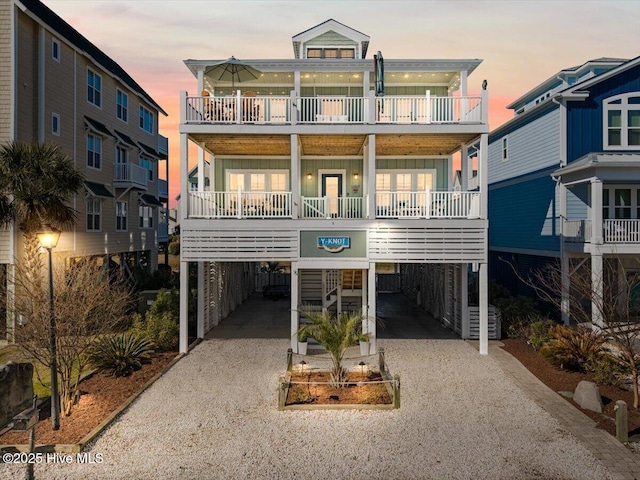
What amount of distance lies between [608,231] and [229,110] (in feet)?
50.1

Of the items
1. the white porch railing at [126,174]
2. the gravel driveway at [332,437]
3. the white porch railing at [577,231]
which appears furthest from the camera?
the white porch railing at [126,174]

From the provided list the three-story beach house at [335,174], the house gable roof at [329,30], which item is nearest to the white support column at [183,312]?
the three-story beach house at [335,174]

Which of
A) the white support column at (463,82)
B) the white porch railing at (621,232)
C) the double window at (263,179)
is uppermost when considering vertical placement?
the white support column at (463,82)

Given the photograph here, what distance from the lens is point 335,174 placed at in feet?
60.8

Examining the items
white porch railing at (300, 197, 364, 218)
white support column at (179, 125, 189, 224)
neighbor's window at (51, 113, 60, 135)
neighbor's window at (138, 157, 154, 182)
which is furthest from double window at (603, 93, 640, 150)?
neighbor's window at (138, 157, 154, 182)

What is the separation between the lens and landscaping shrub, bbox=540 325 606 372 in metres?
12.3

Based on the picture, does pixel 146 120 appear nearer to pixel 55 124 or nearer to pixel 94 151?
pixel 94 151

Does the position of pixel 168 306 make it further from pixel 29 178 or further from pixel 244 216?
pixel 29 178

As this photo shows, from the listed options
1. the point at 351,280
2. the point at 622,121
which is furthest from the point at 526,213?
the point at 351,280

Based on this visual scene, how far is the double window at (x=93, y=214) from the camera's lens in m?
22.2

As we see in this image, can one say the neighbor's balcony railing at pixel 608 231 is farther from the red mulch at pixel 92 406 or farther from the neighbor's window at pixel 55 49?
the neighbor's window at pixel 55 49

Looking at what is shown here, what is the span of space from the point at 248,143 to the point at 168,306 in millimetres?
6527

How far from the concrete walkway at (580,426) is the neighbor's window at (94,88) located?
21502 mm

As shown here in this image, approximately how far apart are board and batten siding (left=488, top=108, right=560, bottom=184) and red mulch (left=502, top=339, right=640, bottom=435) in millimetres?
9234
